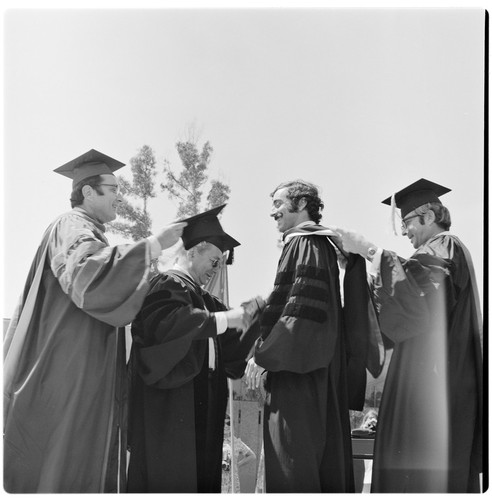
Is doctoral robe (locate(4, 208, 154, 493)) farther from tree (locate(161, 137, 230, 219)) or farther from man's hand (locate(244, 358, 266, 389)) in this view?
man's hand (locate(244, 358, 266, 389))

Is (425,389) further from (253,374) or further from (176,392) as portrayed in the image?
(176,392)

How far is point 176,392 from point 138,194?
4.68 ft

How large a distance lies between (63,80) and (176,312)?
6.17 ft

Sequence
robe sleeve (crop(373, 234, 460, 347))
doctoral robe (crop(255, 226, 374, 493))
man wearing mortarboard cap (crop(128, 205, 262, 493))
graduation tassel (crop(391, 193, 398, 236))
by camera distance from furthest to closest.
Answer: graduation tassel (crop(391, 193, 398, 236)) → robe sleeve (crop(373, 234, 460, 347)) → man wearing mortarboard cap (crop(128, 205, 262, 493)) → doctoral robe (crop(255, 226, 374, 493))

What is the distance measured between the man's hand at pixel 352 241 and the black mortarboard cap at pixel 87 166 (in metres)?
1.65

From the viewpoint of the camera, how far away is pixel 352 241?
5.85 m

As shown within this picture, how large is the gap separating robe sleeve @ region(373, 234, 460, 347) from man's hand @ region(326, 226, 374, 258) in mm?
142

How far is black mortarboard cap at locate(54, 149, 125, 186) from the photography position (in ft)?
19.4

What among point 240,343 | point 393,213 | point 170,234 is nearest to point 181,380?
point 240,343

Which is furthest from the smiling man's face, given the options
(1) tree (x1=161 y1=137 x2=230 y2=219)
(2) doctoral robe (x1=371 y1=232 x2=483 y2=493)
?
(2) doctoral robe (x1=371 y1=232 x2=483 y2=493)

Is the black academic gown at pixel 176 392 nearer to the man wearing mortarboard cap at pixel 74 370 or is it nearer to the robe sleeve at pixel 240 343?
the robe sleeve at pixel 240 343

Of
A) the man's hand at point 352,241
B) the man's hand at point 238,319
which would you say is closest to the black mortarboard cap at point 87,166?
the man's hand at point 238,319

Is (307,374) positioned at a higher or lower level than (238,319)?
lower
